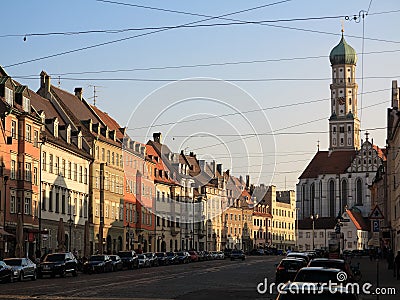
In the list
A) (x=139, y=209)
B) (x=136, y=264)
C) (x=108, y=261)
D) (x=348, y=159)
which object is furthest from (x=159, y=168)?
(x=348, y=159)

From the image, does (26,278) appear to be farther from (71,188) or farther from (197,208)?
(197,208)

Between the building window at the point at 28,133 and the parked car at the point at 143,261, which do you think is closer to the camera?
the building window at the point at 28,133

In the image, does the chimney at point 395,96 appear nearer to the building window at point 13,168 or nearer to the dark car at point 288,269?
the building window at point 13,168

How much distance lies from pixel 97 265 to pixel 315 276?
41.3 m

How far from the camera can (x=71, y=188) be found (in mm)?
84250

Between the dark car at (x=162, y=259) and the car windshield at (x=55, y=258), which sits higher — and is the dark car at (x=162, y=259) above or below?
below

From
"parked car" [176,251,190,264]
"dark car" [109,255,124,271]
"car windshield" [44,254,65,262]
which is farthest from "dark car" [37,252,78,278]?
"parked car" [176,251,190,264]

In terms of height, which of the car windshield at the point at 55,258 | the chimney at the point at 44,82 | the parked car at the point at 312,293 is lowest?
the car windshield at the point at 55,258

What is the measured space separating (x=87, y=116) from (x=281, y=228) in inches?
3973

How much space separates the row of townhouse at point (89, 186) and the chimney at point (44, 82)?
0.13 meters

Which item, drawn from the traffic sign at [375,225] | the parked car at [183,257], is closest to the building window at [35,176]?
the parked car at [183,257]

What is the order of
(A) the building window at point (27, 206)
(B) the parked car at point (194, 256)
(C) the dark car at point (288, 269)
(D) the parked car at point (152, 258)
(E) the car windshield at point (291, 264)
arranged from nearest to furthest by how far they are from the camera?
1. (C) the dark car at point (288, 269)
2. (E) the car windshield at point (291, 264)
3. (A) the building window at point (27, 206)
4. (D) the parked car at point (152, 258)
5. (B) the parked car at point (194, 256)

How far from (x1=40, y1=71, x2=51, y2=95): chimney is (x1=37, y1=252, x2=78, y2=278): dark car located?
39098 mm

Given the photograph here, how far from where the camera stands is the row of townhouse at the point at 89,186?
69.3 metres
